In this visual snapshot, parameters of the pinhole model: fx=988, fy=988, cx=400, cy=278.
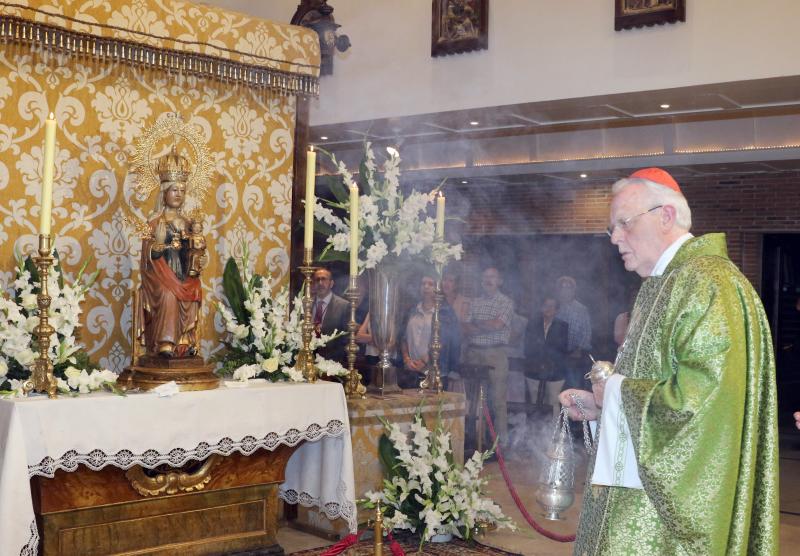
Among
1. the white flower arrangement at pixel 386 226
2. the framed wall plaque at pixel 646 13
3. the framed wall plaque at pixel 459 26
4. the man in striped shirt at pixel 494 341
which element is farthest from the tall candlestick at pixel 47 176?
the man in striped shirt at pixel 494 341

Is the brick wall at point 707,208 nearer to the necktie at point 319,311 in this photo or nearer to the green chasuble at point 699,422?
the necktie at point 319,311

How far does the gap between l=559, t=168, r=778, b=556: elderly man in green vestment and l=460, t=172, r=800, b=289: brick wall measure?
34.4ft

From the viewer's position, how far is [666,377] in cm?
313

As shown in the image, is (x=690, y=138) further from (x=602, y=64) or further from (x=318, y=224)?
(x=318, y=224)

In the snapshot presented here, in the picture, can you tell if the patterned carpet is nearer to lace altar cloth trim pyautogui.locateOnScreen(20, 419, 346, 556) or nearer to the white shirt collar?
lace altar cloth trim pyautogui.locateOnScreen(20, 419, 346, 556)

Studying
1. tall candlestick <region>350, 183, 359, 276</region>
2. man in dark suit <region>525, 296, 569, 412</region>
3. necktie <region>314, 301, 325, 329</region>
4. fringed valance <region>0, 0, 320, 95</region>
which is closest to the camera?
fringed valance <region>0, 0, 320, 95</region>

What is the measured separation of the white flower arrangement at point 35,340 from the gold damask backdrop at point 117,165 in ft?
1.83

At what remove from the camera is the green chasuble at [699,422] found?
2998mm

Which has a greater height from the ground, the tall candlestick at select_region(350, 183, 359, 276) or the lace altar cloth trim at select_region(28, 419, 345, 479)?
the tall candlestick at select_region(350, 183, 359, 276)

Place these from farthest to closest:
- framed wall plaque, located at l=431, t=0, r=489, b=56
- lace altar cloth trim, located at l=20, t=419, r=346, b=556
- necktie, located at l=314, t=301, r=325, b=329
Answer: framed wall plaque, located at l=431, t=0, r=489, b=56 → necktie, located at l=314, t=301, r=325, b=329 → lace altar cloth trim, located at l=20, t=419, r=346, b=556

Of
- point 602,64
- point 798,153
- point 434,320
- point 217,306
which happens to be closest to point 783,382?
point 798,153

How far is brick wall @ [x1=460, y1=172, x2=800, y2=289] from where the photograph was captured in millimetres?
13062

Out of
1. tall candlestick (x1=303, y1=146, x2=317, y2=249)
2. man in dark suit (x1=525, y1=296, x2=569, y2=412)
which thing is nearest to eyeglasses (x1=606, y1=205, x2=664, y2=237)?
tall candlestick (x1=303, y1=146, x2=317, y2=249)

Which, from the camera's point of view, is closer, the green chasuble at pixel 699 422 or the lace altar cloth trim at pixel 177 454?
the green chasuble at pixel 699 422
